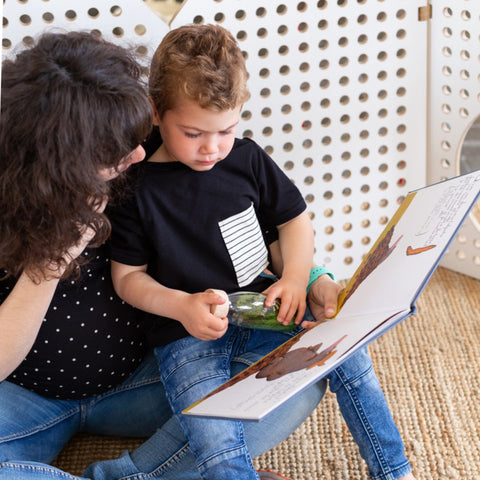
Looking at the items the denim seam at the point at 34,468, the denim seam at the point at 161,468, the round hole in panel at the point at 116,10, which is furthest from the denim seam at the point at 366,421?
the round hole in panel at the point at 116,10

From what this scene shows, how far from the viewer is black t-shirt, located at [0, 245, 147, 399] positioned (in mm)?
853

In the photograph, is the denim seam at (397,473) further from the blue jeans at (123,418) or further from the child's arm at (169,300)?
the child's arm at (169,300)

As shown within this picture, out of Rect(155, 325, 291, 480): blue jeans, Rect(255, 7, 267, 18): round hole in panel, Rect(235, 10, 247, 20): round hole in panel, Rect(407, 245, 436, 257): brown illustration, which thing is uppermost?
Rect(255, 7, 267, 18): round hole in panel

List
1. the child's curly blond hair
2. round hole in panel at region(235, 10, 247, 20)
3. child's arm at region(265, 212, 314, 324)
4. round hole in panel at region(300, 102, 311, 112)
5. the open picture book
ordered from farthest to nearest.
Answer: round hole in panel at region(300, 102, 311, 112)
round hole in panel at region(235, 10, 247, 20)
child's arm at region(265, 212, 314, 324)
the child's curly blond hair
the open picture book

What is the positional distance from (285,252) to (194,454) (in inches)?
11.6

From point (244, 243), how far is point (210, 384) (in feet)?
0.63

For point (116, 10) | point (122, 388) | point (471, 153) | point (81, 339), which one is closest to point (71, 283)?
point (81, 339)

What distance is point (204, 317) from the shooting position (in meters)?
0.79

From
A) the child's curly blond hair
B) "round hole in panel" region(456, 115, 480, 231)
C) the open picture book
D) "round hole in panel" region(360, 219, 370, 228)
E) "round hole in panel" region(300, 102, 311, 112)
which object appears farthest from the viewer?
"round hole in panel" region(456, 115, 480, 231)

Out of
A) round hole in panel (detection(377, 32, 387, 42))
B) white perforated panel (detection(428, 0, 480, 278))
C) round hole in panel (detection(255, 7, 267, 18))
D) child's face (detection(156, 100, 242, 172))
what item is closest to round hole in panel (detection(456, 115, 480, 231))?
white perforated panel (detection(428, 0, 480, 278))

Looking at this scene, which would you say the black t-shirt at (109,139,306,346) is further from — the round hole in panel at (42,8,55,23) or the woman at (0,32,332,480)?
the round hole in panel at (42,8,55,23)

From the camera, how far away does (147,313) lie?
0.91 m

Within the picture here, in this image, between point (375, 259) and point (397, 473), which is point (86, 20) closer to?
point (375, 259)

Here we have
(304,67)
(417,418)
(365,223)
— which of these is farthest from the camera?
(365,223)
